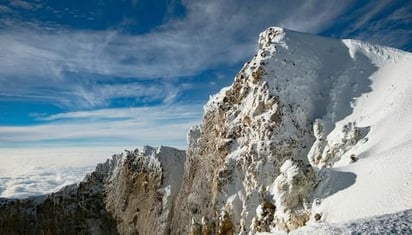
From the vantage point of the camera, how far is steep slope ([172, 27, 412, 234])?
3375 cm

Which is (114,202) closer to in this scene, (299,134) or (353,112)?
(299,134)

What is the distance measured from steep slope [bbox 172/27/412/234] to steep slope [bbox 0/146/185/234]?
1472 cm

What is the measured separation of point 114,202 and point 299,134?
48.0 metres

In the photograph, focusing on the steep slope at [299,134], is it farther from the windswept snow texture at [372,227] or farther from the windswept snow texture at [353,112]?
the windswept snow texture at [372,227]

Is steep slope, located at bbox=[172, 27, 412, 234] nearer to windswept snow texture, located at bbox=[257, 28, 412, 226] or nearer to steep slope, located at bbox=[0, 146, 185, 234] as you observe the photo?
windswept snow texture, located at bbox=[257, 28, 412, 226]

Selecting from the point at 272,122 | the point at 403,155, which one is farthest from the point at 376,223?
the point at 272,122

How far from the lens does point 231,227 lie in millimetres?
42906

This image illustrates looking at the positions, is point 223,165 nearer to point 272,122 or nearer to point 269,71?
point 272,122

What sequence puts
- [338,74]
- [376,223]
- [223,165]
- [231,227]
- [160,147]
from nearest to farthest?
[376,223], [231,227], [223,165], [338,74], [160,147]

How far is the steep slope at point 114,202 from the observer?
233ft

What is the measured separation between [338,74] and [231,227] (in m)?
22.0

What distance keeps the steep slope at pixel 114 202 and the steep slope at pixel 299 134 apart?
1472 cm

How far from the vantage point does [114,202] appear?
79.9 metres

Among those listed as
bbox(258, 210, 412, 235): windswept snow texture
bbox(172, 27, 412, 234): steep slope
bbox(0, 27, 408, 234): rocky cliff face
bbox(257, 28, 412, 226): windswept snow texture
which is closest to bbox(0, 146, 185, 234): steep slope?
bbox(0, 27, 408, 234): rocky cliff face
